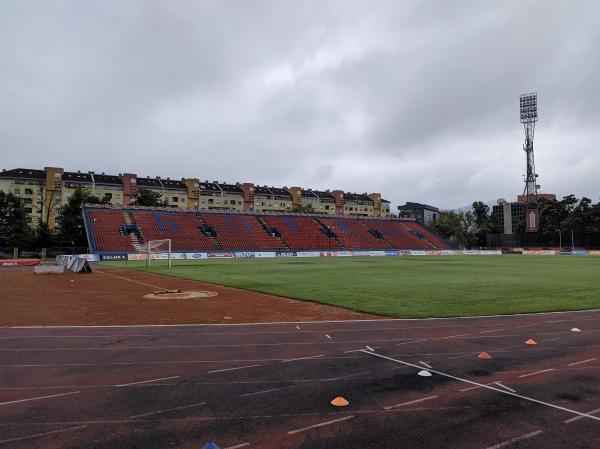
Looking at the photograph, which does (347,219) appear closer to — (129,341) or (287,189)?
(287,189)

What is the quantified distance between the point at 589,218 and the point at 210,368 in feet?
399

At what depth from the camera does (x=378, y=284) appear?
83.9 feet

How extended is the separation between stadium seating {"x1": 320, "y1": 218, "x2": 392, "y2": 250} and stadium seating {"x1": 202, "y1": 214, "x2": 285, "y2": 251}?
16.2m

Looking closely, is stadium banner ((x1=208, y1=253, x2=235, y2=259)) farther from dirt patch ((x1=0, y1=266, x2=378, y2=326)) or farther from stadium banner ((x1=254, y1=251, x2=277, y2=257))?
dirt patch ((x1=0, y1=266, x2=378, y2=326))

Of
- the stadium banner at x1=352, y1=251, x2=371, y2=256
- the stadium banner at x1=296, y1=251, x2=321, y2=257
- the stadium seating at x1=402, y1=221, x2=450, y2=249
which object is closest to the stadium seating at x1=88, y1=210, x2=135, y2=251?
the stadium banner at x1=296, y1=251, x2=321, y2=257

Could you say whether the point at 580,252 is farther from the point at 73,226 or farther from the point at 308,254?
the point at 73,226

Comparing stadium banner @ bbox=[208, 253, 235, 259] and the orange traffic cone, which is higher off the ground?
stadium banner @ bbox=[208, 253, 235, 259]

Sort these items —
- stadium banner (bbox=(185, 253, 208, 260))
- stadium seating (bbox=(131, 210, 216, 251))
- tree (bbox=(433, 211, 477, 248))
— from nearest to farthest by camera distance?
stadium banner (bbox=(185, 253, 208, 260)) → stadium seating (bbox=(131, 210, 216, 251)) → tree (bbox=(433, 211, 477, 248))

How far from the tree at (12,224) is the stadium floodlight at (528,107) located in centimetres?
10882

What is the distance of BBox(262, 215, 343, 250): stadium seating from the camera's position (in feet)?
279

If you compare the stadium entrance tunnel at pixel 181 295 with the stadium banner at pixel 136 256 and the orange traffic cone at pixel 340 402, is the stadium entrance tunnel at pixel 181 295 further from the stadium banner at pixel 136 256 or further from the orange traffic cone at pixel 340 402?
the stadium banner at pixel 136 256

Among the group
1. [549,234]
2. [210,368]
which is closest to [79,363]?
[210,368]

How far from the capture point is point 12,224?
7269 centimetres

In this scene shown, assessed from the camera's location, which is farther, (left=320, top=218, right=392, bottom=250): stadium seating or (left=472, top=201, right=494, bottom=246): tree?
(left=472, top=201, right=494, bottom=246): tree
